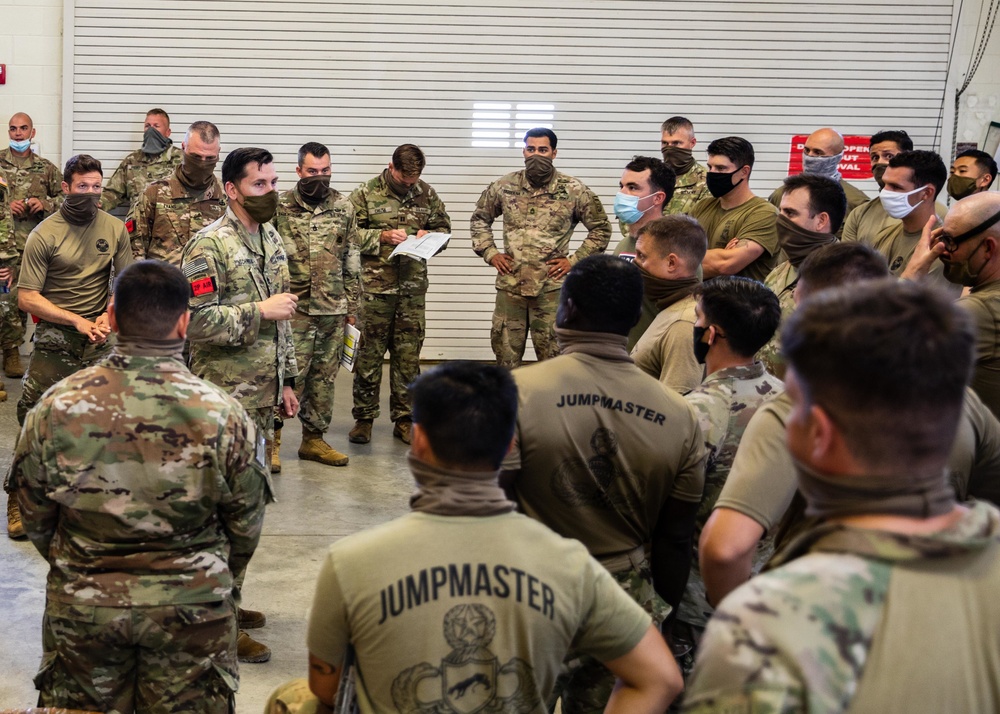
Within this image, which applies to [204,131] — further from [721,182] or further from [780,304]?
[780,304]

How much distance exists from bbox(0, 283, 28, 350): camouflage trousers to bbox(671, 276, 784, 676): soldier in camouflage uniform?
736 cm

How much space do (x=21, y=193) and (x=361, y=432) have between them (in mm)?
4039

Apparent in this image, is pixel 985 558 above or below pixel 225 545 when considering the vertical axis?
above

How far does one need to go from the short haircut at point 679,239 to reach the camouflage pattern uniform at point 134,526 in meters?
1.75

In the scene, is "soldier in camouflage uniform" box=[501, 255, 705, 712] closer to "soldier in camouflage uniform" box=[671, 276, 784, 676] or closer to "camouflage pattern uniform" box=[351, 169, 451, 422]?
"soldier in camouflage uniform" box=[671, 276, 784, 676]

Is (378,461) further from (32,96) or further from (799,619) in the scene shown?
(799,619)

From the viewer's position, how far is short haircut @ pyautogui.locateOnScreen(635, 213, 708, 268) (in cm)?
382

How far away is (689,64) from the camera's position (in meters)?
9.68

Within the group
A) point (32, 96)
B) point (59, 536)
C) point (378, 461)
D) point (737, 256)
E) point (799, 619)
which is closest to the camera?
point (799, 619)

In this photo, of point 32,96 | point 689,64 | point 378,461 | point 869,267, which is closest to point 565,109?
point 689,64

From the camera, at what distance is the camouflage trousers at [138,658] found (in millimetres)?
2701

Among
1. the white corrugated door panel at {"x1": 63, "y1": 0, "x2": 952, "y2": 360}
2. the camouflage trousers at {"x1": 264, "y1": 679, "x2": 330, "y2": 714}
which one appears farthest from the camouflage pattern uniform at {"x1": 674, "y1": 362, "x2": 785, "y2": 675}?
the white corrugated door panel at {"x1": 63, "y1": 0, "x2": 952, "y2": 360}

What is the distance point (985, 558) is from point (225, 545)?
213 cm

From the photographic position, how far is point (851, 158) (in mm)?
9625
